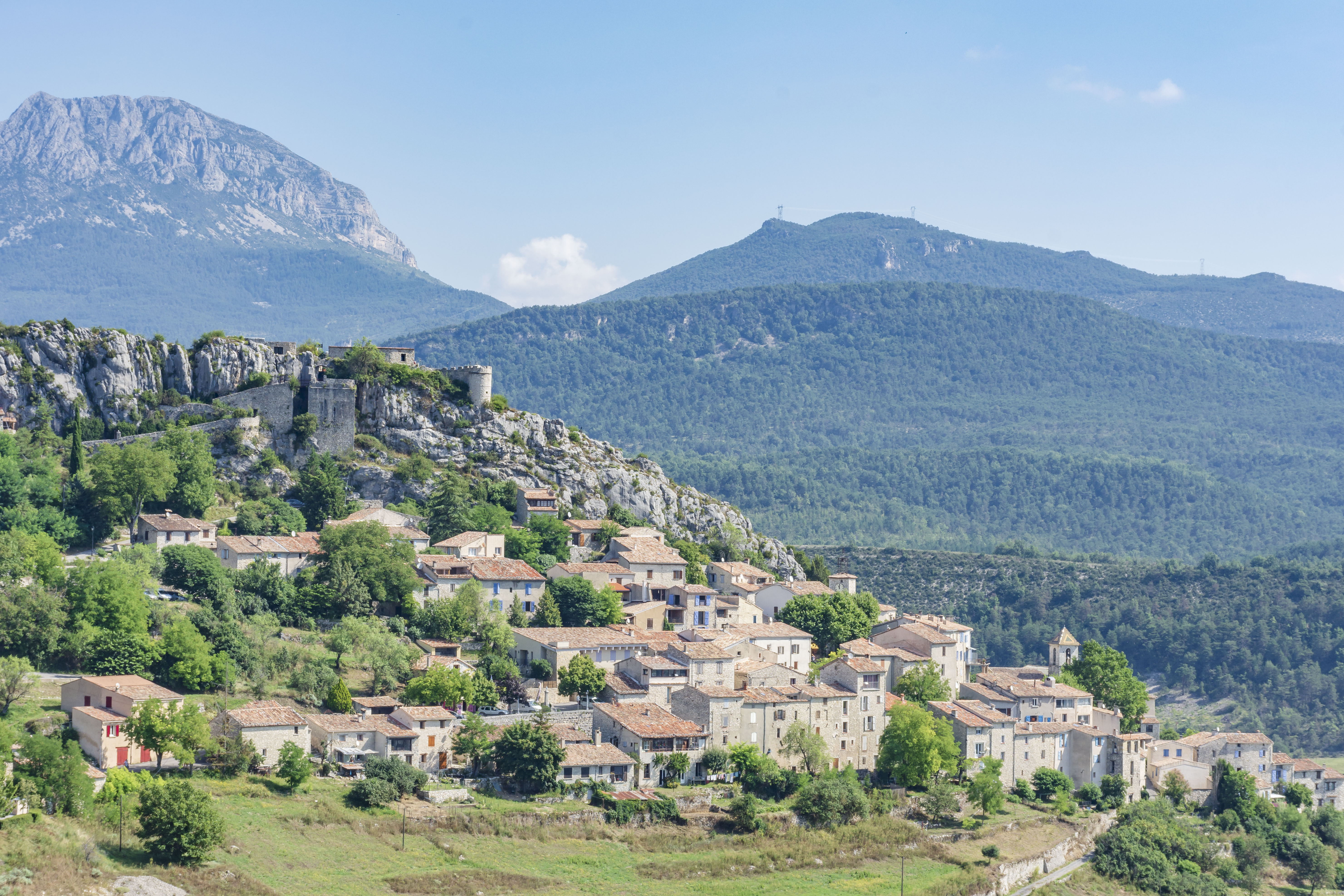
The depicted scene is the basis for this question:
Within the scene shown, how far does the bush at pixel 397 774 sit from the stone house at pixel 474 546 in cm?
2742

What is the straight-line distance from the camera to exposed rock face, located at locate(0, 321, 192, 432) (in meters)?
109

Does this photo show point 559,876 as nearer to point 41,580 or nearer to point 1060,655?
point 41,580

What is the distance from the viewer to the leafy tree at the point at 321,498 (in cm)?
10494

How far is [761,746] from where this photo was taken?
8100 centimetres

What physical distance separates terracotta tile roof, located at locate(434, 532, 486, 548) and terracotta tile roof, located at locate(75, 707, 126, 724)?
32601 millimetres

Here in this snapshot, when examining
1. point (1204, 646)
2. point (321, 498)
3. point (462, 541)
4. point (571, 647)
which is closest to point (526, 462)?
point (321, 498)

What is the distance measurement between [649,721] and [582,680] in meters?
4.63

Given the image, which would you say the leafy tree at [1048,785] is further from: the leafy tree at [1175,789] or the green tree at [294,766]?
the green tree at [294,766]

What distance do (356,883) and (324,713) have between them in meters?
14.6

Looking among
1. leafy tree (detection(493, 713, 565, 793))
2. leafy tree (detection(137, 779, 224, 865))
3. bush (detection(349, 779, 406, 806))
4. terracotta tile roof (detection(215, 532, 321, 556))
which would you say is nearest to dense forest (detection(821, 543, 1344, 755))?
terracotta tile roof (detection(215, 532, 321, 556))

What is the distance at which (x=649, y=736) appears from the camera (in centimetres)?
7681

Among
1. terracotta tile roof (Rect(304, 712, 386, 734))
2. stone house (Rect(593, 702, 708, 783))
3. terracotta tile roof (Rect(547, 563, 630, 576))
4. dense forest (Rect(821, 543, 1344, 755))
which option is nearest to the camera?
terracotta tile roof (Rect(304, 712, 386, 734))

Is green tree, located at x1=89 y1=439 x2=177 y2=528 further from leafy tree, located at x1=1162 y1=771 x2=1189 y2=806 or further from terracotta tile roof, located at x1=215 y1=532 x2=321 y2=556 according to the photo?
leafy tree, located at x1=1162 y1=771 x2=1189 y2=806

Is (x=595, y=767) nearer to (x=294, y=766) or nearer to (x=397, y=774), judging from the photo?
(x=397, y=774)
